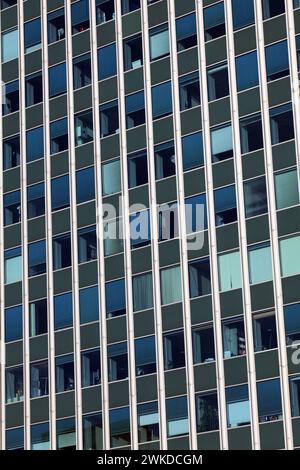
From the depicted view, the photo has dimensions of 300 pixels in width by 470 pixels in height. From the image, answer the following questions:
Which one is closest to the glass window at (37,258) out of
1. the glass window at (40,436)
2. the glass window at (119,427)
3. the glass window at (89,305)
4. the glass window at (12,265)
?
the glass window at (12,265)

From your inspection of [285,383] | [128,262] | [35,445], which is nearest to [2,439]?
[35,445]

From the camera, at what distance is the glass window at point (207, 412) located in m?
63.0

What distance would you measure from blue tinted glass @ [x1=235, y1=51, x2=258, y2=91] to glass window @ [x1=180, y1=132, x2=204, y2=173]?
3304 millimetres

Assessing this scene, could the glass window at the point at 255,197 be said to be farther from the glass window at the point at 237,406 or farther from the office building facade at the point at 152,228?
the glass window at the point at 237,406

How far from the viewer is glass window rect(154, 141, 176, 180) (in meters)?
69.1

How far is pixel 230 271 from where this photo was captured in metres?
64.8

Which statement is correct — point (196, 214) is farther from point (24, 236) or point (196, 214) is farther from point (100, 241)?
point (24, 236)

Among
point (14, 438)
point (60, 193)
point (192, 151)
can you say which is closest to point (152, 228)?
point (192, 151)

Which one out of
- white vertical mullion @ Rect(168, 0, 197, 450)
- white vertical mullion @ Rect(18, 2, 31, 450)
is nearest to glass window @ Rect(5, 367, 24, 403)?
white vertical mullion @ Rect(18, 2, 31, 450)

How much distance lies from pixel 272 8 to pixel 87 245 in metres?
15.5

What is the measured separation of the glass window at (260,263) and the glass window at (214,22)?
1185 cm

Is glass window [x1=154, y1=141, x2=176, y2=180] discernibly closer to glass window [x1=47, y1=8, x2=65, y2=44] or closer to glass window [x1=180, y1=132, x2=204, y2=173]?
glass window [x1=180, y1=132, x2=204, y2=173]

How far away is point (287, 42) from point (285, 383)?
16.6 metres

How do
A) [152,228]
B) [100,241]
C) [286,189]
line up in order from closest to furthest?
[286,189] < [152,228] < [100,241]
